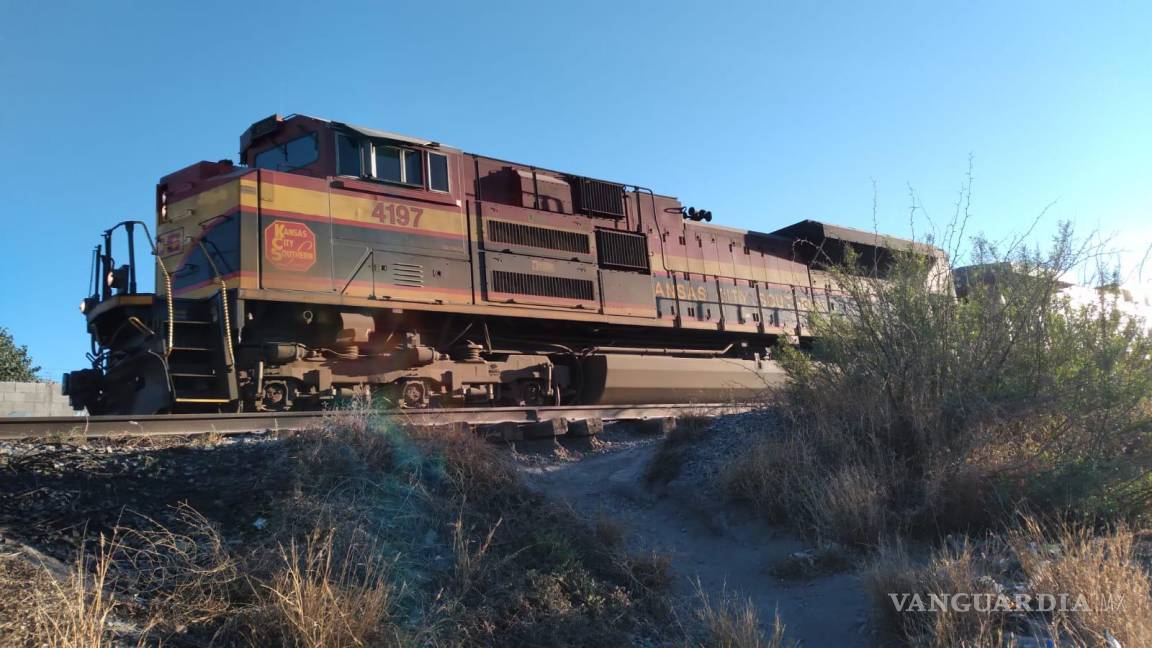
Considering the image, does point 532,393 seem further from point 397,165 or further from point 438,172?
point 397,165

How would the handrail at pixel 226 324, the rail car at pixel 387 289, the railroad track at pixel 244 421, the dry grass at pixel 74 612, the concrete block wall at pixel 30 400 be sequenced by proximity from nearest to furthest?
the dry grass at pixel 74 612
the railroad track at pixel 244 421
the handrail at pixel 226 324
the rail car at pixel 387 289
the concrete block wall at pixel 30 400

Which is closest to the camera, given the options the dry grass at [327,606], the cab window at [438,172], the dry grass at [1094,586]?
the dry grass at [327,606]

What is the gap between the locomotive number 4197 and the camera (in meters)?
8.91

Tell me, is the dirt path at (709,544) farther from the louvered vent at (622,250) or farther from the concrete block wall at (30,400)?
the concrete block wall at (30,400)

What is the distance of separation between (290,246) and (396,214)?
1.33 meters

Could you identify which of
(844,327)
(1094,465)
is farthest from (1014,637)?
(844,327)

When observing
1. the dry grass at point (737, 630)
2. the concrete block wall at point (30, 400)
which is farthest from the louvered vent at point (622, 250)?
the concrete block wall at point (30, 400)

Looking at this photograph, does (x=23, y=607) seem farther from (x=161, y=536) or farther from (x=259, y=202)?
(x=259, y=202)

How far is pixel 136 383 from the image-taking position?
817 centimetres

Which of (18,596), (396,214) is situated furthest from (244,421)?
(18,596)

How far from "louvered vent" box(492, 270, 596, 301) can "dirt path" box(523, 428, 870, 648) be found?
2.75m

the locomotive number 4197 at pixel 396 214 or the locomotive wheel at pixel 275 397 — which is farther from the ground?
the locomotive number 4197 at pixel 396 214

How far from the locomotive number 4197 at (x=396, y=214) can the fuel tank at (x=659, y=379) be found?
10.5 feet

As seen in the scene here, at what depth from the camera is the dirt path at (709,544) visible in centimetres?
467
